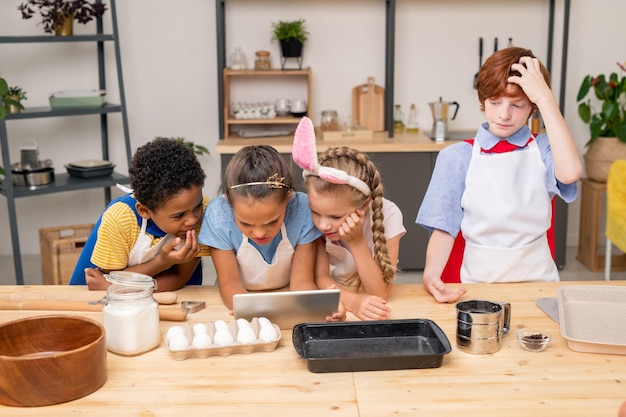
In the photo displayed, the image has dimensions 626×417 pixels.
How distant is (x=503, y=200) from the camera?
77.6 inches

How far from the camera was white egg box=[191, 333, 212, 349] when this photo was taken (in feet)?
4.73

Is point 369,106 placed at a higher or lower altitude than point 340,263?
higher

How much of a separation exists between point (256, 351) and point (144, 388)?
242 millimetres

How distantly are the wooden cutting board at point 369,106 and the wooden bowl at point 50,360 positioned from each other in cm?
306

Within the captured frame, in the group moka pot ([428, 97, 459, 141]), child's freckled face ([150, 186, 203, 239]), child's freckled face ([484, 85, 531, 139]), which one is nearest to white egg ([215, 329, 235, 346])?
child's freckled face ([150, 186, 203, 239])

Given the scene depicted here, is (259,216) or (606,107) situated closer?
(259,216)

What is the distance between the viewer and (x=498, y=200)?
6.48 ft

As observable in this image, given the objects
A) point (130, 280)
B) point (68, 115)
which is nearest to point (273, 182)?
point (130, 280)

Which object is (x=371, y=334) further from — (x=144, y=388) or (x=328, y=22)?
(x=328, y=22)

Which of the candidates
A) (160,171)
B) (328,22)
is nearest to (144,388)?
(160,171)

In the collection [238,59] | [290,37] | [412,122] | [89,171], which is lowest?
[89,171]

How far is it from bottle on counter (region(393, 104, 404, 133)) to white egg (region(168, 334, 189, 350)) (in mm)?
3113

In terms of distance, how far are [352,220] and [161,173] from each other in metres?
0.47

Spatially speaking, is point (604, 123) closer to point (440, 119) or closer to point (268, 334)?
point (440, 119)
